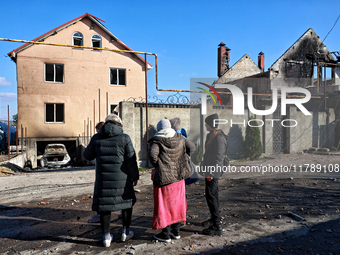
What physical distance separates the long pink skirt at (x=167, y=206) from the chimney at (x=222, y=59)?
25253mm

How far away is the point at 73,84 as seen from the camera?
17.2 meters

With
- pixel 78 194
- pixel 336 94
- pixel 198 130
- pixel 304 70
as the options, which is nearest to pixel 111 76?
pixel 198 130

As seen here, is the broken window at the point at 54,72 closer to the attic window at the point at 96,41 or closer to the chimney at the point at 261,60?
the attic window at the point at 96,41

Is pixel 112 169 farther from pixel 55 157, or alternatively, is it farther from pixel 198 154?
pixel 55 157

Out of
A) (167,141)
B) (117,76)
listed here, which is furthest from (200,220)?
(117,76)

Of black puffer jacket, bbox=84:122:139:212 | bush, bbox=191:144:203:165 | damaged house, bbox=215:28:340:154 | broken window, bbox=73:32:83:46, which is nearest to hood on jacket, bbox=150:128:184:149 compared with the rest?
black puffer jacket, bbox=84:122:139:212

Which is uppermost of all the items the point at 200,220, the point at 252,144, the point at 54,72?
the point at 54,72

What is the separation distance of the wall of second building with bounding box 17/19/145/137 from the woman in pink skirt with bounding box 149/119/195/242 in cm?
1504

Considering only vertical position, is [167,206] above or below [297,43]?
below

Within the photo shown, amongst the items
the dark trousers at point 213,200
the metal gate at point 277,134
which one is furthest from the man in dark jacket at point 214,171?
the metal gate at point 277,134

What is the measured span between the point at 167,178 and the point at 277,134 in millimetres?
11456

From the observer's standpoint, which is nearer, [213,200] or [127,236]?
[127,236]

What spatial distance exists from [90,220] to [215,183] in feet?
7.79

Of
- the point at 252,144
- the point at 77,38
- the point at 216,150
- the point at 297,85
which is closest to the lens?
the point at 216,150
